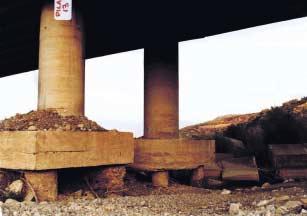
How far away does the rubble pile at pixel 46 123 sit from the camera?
957 centimetres

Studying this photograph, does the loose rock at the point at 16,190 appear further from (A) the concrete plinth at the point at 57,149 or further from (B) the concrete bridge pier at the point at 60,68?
(B) the concrete bridge pier at the point at 60,68

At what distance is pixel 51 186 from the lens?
9.01m

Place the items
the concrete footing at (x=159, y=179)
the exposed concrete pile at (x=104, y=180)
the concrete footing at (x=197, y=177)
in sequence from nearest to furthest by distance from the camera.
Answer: the exposed concrete pile at (x=104, y=180), the concrete footing at (x=159, y=179), the concrete footing at (x=197, y=177)

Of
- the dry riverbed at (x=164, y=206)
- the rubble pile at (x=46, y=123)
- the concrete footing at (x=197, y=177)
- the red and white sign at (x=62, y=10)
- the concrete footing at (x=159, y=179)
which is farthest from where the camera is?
the concrete footing at (x=197, y=177)

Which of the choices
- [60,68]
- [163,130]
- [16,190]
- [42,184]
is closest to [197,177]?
[163,130]

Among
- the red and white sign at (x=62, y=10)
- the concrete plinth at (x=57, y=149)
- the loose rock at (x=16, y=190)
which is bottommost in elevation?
the loose rock at (x=16, y=190)

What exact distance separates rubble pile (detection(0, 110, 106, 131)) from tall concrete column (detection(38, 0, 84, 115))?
1.05 ft

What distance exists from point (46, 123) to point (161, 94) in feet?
15.5

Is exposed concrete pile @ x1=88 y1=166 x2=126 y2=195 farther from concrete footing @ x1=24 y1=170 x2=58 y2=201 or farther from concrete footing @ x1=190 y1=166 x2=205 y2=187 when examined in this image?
concrete footing @ x1=190 y1=166 x2=205 y2=187

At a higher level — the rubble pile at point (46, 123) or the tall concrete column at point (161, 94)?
the tall concrete column at point (161, 94)

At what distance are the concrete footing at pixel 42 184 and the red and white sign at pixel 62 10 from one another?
3.90 m

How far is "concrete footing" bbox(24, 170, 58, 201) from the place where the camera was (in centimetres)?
884

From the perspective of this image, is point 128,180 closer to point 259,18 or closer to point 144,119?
point 144,119

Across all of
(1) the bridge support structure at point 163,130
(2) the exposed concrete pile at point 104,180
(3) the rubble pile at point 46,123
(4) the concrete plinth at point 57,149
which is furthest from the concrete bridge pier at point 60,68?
(1) the bridge support structure at point 163,130
